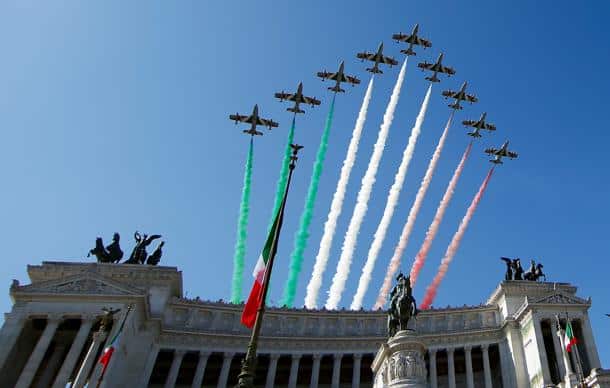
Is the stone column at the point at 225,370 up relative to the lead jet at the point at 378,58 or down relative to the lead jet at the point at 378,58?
down

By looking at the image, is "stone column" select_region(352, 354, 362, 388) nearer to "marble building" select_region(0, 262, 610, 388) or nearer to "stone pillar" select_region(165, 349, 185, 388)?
"marble building" select_region(0, 262, 610, 388)

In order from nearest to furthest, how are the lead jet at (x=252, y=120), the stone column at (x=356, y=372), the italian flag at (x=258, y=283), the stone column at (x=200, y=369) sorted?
the italian flag at (x=258, y=283) → the stone column at (x=200, y=369) → the stone column at (x=356, y=372) → the lead jet at (x=252, y=120)

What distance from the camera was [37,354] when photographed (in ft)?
173

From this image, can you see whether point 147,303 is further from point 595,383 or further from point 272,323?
point 595,383

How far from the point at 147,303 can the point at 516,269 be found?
137 ft

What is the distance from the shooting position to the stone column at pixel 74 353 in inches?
1992

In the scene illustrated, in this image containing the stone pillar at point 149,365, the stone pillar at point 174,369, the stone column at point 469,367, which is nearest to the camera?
the stone pillar at point 149,365

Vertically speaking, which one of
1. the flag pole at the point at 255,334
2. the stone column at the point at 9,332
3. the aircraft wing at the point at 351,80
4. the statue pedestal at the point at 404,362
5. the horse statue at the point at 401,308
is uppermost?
the aircraft wing at the point at 351,80

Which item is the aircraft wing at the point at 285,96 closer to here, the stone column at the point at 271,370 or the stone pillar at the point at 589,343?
the stone column at the point at 271,370

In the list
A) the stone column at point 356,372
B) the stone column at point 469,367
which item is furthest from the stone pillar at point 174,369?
the stone column at point 469,367

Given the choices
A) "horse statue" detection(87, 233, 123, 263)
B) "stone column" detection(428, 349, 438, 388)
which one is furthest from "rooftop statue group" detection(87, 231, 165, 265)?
"stone column" detection(428, 349, 438, 388)

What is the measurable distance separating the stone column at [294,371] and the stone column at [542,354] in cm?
2444

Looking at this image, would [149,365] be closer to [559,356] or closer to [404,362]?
[404,362]

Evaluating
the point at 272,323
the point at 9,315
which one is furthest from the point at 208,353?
the point at 9,315
